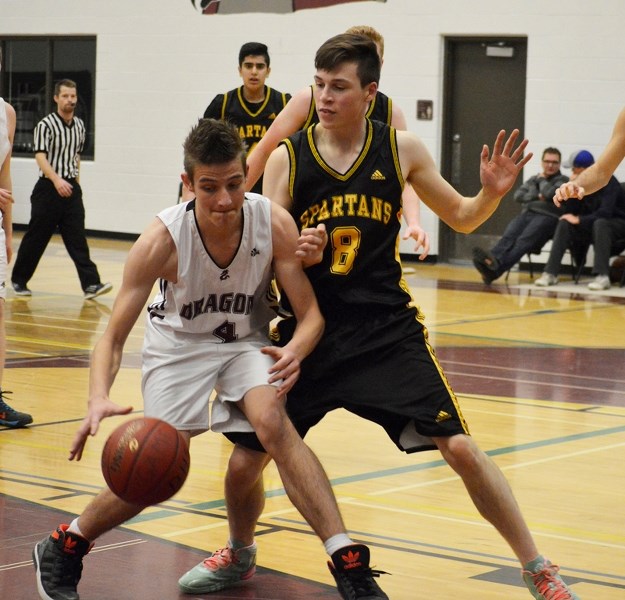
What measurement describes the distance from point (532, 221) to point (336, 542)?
10.7 metres

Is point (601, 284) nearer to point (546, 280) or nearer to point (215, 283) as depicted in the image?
point (546, 280)

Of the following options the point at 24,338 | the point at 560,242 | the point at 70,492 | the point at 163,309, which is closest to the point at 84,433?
the point at 163,309

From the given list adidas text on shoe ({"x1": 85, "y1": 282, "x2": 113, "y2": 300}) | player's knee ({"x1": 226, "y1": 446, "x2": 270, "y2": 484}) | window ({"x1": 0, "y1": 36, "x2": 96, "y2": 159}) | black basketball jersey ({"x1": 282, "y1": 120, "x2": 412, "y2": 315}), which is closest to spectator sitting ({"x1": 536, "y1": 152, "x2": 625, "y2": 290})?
adidas text on shoe ({"x1": 85, "y1": 282, "x2": 113, "y2": 300})

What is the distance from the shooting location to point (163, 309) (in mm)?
4199

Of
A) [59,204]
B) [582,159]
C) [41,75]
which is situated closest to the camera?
[59,204]

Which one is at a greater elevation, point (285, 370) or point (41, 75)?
point (41, 75)

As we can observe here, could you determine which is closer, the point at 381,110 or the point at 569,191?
the point at 569,191

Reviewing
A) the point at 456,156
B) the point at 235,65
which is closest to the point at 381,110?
the point at 456,156

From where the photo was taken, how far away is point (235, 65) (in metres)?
17.2

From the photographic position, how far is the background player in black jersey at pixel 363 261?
13.1 feet

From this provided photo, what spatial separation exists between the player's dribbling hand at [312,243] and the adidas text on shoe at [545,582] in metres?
1.12

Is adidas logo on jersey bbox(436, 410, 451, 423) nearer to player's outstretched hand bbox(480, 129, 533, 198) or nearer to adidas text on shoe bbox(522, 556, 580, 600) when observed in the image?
adidas text on shoe bbox(522, 556, 580, 600)

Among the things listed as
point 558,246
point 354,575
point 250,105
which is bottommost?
point 354,575

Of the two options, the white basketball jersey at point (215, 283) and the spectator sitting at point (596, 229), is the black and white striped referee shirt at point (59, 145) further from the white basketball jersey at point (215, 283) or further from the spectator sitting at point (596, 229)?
the white basketball jersey at point (215, 283)
